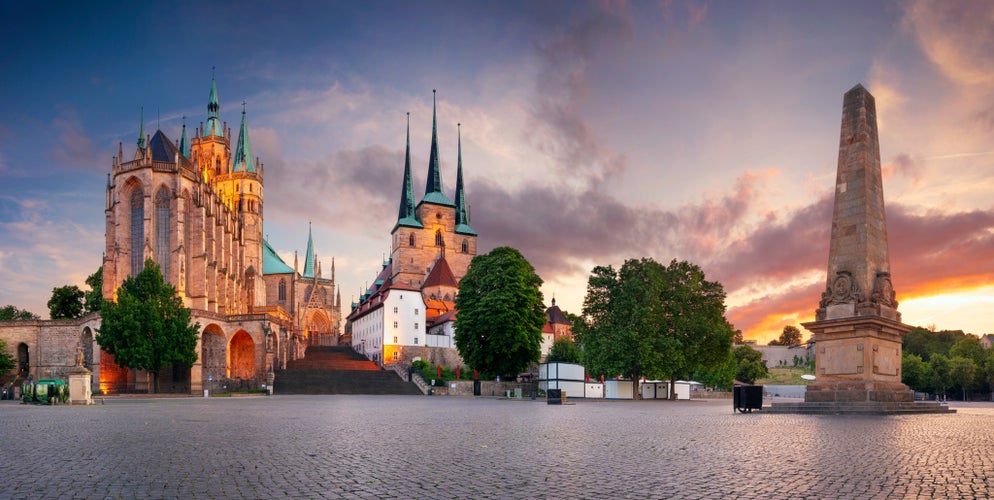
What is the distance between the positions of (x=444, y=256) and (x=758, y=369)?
5582 cm

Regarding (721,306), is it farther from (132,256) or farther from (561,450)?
(132,256)

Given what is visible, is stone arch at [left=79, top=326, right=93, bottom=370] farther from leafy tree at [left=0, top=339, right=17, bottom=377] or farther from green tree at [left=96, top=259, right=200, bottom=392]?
green tree at [left=96, top=259, right=200, bottom=392]

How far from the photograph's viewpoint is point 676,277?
2112 inches

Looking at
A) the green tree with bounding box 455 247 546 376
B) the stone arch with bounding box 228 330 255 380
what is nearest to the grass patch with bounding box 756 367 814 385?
the green tree with bounding box 455 247 546 376

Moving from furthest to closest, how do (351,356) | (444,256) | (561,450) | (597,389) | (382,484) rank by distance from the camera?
(444,256)
(351,356)
(597,389)
(561,450)
(382,484)

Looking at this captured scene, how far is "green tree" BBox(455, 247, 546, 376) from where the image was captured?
6331 centimetres

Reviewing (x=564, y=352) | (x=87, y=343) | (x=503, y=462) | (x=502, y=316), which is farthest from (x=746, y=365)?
(x=503, y=462)

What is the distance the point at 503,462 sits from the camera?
34.7ft

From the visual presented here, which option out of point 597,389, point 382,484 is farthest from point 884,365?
point 597,389

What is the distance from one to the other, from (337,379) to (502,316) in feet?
53.2

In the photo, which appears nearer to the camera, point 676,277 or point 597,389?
point 676,277

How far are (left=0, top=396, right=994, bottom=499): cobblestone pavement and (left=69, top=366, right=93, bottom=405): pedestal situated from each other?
23.8m

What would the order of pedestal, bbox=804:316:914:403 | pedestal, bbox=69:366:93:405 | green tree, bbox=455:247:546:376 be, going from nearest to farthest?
pedestal, bbox=804:316:914:403 → pedestal, bbox=69:366:93:405 → green tree, bbox=455:247:546:376

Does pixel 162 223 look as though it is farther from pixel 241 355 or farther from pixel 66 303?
pixel 66 303
